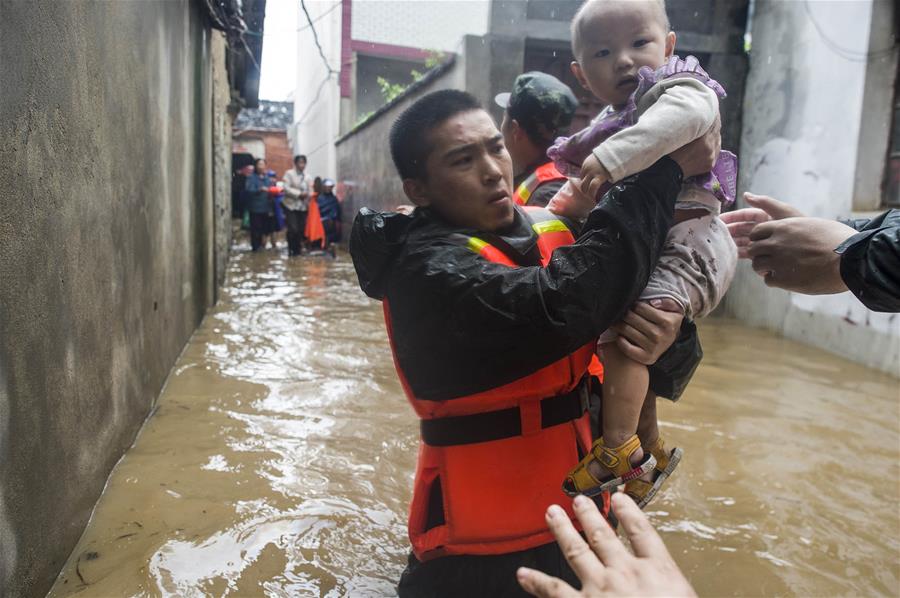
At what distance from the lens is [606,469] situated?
5.06 ft

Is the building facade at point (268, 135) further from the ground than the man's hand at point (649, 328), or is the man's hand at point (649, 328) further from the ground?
the building facade at point (268, 135)

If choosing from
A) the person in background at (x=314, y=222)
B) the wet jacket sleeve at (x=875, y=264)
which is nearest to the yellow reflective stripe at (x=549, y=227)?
the wet jacket sleeve at (x=875, y=264)

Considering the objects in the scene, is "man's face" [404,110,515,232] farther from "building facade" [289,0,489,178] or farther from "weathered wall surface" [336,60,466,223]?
"building facade" [289,0,489,178]

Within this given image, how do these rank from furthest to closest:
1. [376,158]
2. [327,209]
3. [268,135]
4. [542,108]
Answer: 1. [268,135]
2. [327,209]
3. [376,158]
4. [542,108]

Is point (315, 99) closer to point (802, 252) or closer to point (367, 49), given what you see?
point (367, 49)

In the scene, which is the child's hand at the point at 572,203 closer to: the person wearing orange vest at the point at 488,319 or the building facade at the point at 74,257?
the person wearing orange vest at the point at 488,319

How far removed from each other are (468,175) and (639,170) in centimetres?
39

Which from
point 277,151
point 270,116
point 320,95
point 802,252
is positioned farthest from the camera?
point 270,116

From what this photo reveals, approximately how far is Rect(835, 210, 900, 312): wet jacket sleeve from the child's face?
69cm

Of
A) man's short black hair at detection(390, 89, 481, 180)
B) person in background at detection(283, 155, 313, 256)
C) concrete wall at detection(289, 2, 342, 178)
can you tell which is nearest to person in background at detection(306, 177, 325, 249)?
person in background at detection(283, 155, 313, 256)

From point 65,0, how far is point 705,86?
1.89m

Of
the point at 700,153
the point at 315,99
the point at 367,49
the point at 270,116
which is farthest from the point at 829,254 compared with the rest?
the point at 270,116

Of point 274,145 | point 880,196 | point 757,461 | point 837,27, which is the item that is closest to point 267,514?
point 757,461

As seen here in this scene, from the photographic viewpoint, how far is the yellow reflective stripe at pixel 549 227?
1.74 meters
